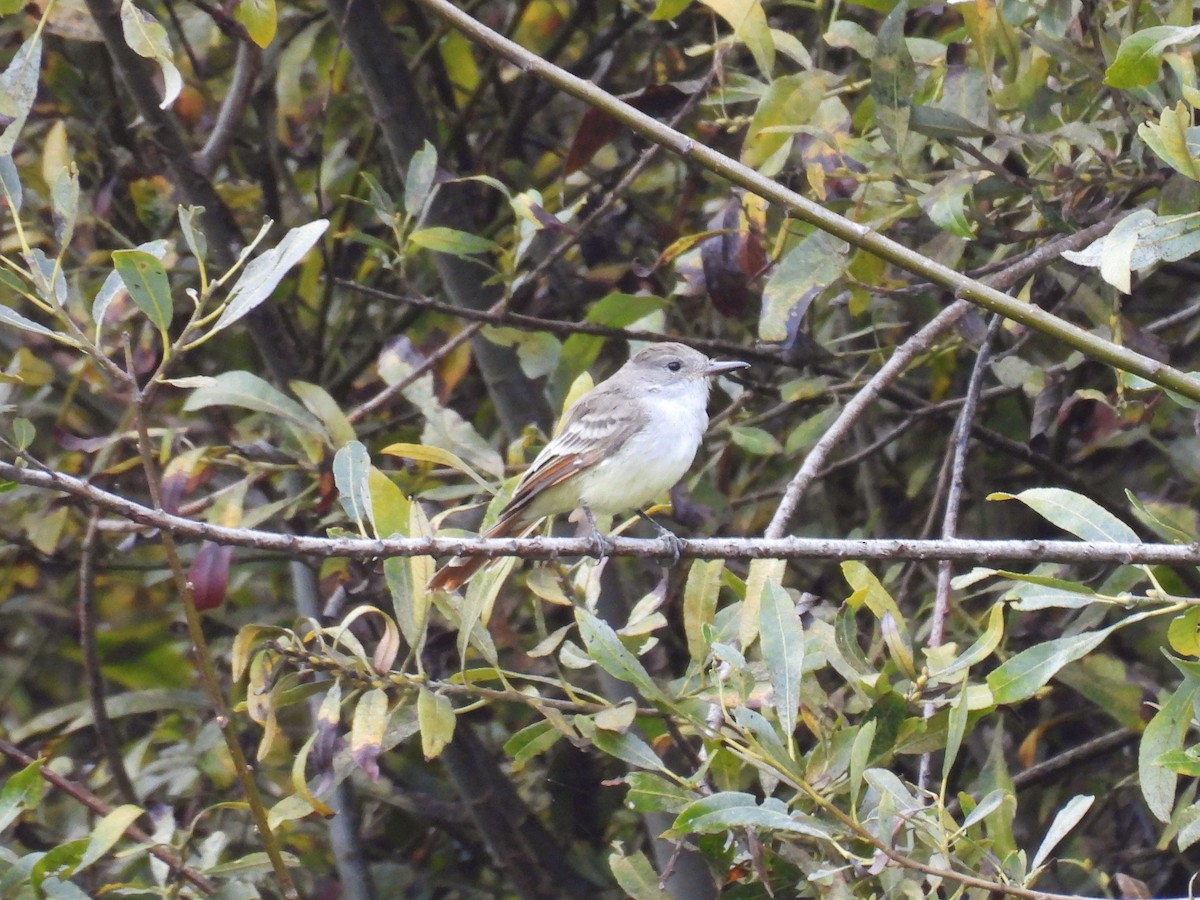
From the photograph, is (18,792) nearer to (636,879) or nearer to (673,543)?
Result: (636,879)

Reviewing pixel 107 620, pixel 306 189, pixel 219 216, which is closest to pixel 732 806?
pixel 219 216

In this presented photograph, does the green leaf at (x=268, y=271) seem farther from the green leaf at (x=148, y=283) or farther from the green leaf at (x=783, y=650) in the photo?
the green leaf at (x=783, y=650)

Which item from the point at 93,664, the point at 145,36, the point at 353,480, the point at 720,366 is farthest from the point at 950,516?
the point at 93,664

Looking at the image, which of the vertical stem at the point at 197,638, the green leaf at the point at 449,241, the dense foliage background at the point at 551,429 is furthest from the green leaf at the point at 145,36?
the green leaf at the point at 449,241

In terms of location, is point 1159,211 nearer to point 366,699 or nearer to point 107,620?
point 366,699

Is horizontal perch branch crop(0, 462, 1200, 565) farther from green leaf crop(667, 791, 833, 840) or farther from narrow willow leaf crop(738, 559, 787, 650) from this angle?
green leaf crop(667, 791, 833, 840)

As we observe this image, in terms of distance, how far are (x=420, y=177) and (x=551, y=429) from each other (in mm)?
1023

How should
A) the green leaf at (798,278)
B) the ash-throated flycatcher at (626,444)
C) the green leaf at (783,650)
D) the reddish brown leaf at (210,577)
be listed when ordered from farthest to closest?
the ash-throated flycatcher at (626,444)
the reddish brown leaf at (210,577)
the green leaf at (798,278)
the green leaf at (783,650)

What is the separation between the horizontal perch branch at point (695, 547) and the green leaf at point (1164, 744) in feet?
0.86

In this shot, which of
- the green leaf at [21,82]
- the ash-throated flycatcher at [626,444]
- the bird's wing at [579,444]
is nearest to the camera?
the green leaf at [21,82]

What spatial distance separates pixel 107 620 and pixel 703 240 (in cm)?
316

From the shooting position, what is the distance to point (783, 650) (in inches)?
98.9

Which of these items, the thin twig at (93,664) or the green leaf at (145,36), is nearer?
the green leaf at (145,36)

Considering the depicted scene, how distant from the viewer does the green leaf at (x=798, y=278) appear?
3.14 m
